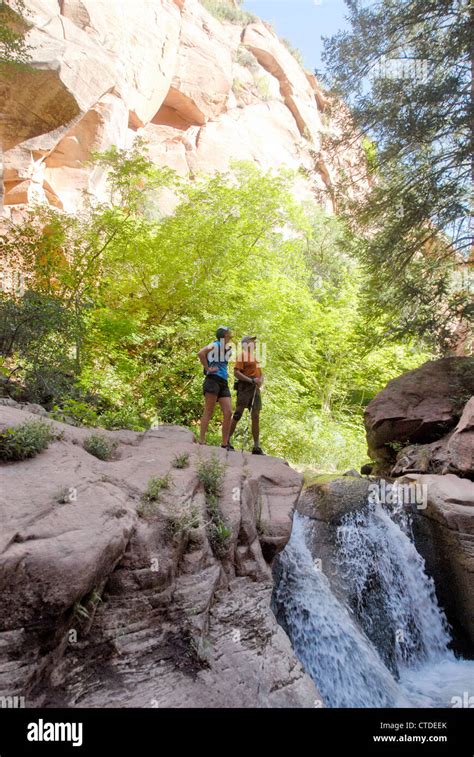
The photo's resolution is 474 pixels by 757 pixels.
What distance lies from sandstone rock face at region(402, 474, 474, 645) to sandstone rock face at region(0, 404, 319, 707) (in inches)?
157

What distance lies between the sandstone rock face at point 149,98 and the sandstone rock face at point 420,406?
17.9ft

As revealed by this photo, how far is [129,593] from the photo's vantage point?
405 centimetres

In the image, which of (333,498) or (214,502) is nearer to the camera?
(214,502)

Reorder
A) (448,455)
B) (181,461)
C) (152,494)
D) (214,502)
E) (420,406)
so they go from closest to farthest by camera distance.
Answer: (152,494)
(214,502)
(181,461)
(448,455)
(420,406)

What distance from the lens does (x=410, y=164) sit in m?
11.7

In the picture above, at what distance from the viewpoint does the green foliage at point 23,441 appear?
4543 mm

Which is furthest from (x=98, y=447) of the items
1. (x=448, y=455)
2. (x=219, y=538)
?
(x=448, y=455)

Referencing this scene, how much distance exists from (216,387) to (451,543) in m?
4.96

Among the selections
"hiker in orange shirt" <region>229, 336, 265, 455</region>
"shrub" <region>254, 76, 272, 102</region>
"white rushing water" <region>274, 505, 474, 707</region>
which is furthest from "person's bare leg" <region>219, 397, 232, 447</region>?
"shrub" <region>254, 76, 272, 102</region>

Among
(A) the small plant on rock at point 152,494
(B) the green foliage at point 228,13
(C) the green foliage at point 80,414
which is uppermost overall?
(B) the green foliage at point 228,13

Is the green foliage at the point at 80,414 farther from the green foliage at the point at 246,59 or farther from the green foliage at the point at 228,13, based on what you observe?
the green foliage at the point at 228,13

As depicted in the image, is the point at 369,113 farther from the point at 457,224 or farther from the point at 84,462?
the point at 84,462

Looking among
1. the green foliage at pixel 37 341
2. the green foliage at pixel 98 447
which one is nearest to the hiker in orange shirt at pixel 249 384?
the green foliage at pixel 98 447

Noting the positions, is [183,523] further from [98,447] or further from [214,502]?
[98,447]
